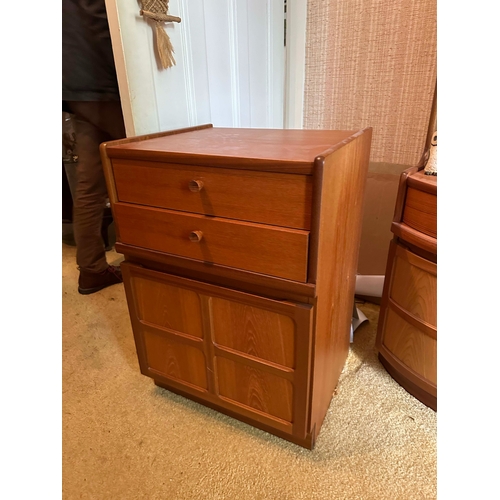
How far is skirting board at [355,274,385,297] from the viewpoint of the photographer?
1560 millimetres

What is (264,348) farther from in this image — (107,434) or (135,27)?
(135,27)

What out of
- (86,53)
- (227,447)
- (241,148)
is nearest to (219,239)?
(241,148)

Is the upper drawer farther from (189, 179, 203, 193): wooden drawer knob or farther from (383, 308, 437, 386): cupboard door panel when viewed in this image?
(383, 308, 437, 386): cupboard door panel

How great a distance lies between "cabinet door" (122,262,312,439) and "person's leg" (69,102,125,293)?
28.5 inches

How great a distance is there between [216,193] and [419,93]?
3.12 feet

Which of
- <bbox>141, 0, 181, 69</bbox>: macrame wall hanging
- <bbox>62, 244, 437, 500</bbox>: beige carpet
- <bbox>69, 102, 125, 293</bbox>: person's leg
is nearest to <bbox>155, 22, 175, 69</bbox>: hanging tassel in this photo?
<bbox>141, 0, 181, 69</bbox>: macrame wall hanging

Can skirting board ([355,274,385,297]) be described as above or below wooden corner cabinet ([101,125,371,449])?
below

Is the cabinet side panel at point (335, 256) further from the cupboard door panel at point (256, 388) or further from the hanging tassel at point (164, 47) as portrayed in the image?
the hanging tassel at point (164, 47)

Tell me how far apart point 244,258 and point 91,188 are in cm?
109

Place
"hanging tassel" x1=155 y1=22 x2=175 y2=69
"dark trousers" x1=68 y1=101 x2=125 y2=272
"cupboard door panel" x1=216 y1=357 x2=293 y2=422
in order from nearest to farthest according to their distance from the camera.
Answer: "cupboard door panel" x1=216 y1=357 x2=293 y2=422
"hanging tassel" x1=155 y1=22 x2=175 y2=69
"dark trousers" x1=68 y1=101 x2=125 y2=272

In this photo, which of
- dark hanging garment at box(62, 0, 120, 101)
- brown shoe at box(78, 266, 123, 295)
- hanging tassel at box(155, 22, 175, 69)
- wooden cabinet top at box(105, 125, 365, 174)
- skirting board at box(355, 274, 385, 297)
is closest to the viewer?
wooden cabinet top at box(105, 125, 365, 174)
